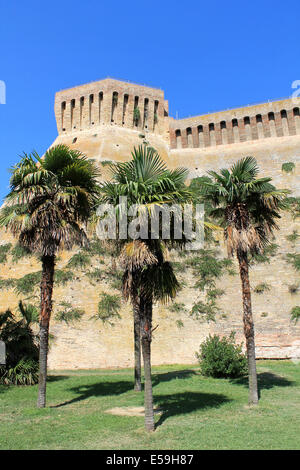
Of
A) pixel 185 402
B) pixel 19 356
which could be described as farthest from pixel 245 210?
pixel 19 356

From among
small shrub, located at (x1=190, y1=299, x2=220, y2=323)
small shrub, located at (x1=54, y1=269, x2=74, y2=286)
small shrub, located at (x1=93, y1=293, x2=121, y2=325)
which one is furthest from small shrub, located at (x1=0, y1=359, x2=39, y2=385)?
small shrub, located at (x1=190, y1=299, x2=220, y2=323)

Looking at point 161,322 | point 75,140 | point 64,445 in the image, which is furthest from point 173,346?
point 75,140

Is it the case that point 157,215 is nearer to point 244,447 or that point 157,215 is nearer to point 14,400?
point 244,447

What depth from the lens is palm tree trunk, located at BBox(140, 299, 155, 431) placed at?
910cm

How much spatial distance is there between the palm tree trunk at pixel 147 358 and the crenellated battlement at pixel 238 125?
3643 centimetres

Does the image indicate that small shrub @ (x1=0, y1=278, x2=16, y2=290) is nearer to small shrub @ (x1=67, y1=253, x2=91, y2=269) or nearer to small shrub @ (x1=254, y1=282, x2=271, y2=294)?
small shrub @ (x1=67, y1=253, x2=91, y2=269)

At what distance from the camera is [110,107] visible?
140ft

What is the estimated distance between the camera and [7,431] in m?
9.05

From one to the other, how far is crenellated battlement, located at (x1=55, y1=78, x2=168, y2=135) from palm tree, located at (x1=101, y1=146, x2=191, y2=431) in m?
34.3

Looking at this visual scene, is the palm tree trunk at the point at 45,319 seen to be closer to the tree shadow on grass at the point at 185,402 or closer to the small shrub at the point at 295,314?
the tree shadow on grass at the point at 185,402

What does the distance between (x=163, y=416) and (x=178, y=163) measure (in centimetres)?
3458

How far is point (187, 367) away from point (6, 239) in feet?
59.3

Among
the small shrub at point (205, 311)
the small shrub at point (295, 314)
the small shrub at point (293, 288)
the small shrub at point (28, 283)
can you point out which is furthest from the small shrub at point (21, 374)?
the small shrub at point (293, 288)

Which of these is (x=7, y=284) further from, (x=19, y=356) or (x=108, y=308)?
(x=19, y=356)
